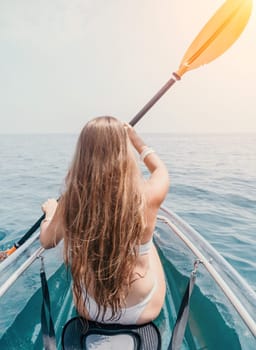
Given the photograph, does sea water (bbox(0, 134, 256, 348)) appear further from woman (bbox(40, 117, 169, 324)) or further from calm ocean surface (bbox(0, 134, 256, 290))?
woman (bbox(40, 117, 169, 324))

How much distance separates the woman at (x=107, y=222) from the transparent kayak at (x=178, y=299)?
0.44 m

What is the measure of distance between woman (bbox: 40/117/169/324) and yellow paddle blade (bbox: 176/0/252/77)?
183cm

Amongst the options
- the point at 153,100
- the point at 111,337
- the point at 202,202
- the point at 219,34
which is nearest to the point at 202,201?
the point at 202,202

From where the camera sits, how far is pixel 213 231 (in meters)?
4.80

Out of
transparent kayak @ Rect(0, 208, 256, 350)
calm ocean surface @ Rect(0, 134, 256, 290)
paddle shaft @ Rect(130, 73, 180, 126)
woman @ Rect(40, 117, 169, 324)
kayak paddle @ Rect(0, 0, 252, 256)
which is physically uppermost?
kayak paddle @ Rect(0, 0, 252, 256)

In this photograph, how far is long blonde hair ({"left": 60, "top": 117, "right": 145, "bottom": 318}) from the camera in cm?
128

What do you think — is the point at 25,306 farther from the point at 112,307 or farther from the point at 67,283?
the point at 112,307

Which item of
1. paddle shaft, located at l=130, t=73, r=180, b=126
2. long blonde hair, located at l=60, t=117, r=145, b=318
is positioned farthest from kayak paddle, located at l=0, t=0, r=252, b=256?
long blonde hair, located at l=60, t=117, r=145, b=318

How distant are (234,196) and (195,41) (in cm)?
474

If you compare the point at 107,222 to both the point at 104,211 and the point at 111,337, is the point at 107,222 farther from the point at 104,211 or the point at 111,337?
the point at 111,337

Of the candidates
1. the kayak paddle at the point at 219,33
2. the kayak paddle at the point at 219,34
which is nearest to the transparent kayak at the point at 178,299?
the kayak paddle at the point at 219,34

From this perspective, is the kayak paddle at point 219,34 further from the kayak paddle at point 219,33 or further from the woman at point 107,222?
the woman at point 107,222

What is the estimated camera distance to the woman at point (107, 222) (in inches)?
50.6

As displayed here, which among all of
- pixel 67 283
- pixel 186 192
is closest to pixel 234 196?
pixel 186 192
